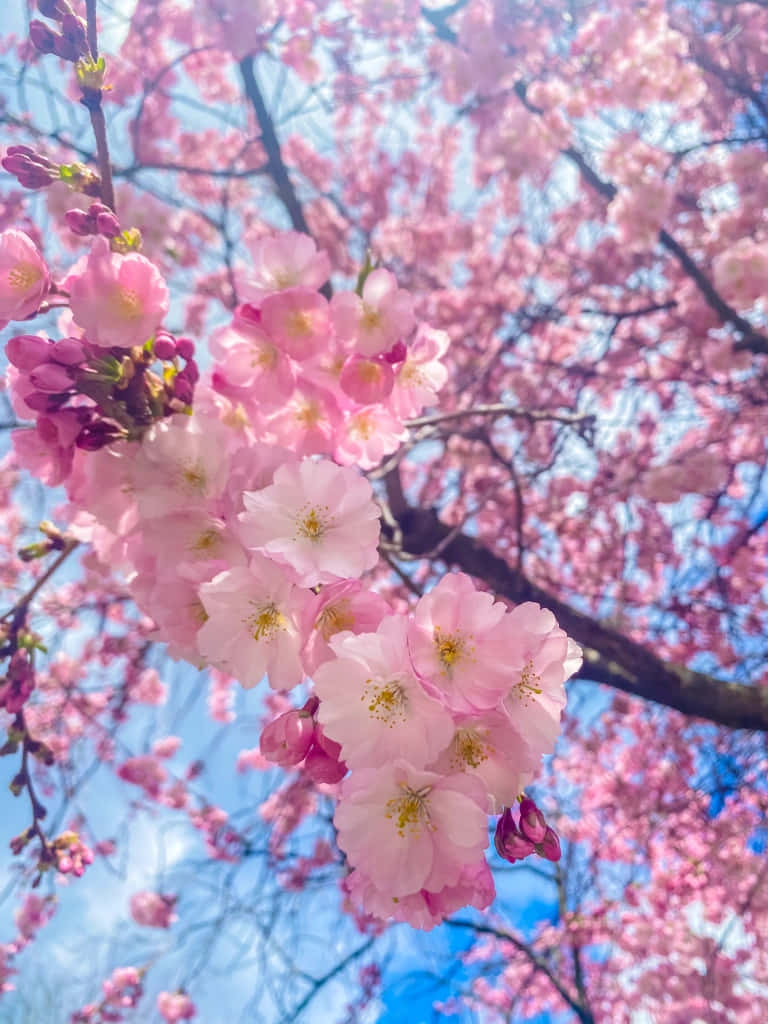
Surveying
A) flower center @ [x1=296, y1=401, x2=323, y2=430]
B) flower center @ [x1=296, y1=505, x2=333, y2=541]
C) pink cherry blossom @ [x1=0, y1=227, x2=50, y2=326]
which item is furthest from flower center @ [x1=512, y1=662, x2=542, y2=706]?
pink cherry blossom @ [x1=0, y1=227, x2=50, y2=326]

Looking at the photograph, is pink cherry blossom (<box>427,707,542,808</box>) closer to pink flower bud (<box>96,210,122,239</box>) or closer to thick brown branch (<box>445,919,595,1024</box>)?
pink flower bud (<box>96,210,122,239</box>)

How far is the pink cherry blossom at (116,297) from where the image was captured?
41.4 inches

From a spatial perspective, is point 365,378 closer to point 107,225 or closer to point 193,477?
point 193,477

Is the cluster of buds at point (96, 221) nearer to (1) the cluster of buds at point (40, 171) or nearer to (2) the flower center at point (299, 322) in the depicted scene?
(1) the cluster of buds at point (40, 171)

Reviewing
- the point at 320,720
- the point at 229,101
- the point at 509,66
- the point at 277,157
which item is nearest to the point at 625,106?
the point at 509,66

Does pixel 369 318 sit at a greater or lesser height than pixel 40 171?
greater

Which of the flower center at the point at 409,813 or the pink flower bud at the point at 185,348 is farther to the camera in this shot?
the pink flower bud at the point at 185,348

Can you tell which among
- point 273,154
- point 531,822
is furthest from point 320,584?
point 273,154

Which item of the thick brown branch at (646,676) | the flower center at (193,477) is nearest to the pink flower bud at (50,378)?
the flower center at (193,477)

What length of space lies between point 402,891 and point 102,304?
1101 millimetres

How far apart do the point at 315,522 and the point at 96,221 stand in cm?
70

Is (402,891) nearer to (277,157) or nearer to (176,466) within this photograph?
(176,466)

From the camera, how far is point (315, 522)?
102cm

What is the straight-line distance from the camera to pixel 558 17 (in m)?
5.11
